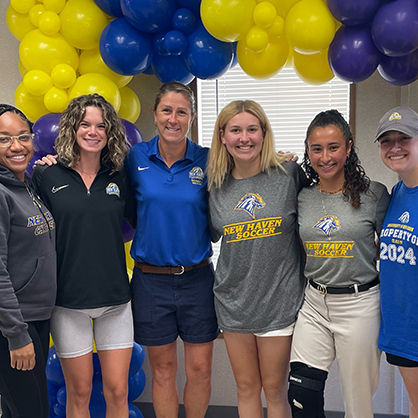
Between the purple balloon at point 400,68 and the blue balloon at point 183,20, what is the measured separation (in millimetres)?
875

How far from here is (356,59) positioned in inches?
76.5

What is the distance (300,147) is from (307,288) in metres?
1.29

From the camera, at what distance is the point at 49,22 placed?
Result: 7.35 feet

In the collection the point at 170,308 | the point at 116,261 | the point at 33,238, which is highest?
the point at 33,238

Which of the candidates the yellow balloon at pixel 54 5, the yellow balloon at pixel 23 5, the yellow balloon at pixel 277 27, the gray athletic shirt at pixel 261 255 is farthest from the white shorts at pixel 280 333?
the yellow balloon at pixel 23 5

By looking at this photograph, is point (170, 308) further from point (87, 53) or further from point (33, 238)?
point (87, 53)

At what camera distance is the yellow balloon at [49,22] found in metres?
2.24

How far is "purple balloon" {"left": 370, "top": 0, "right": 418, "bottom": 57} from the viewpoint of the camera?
178 cm

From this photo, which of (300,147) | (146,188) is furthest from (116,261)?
(300,147)

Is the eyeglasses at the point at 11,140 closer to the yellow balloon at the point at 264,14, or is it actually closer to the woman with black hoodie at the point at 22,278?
the woman with black hoodie at the point at 22,278

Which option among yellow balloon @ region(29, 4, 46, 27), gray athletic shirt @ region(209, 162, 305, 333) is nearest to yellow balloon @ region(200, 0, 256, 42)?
gray athletic shirt @ region(209, 162, 305, 333)

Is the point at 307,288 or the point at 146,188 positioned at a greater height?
the point at 146,188

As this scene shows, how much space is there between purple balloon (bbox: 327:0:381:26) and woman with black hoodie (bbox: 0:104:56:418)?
1311 mm

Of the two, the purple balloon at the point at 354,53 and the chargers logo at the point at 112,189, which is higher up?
the purple balloon at the point at 354,53
